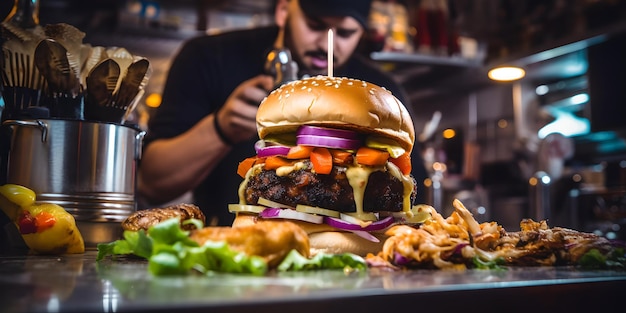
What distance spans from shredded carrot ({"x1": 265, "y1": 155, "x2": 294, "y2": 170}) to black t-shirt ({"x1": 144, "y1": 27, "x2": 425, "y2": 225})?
76.8 inches

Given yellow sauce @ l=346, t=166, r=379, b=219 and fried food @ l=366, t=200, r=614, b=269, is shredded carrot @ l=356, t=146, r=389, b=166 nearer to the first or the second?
yellow sauce @ l=346, t=166, r=379, b=219

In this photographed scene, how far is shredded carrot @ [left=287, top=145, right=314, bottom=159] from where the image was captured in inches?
69.0

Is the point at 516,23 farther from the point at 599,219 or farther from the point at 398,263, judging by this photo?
the point at 398,263

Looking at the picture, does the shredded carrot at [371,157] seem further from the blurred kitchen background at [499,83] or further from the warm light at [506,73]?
the warm light at [506,73]

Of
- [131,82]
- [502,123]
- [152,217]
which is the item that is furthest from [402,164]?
[502,123]

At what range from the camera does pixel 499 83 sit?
6020mm

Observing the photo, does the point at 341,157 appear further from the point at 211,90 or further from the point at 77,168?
the point at 211,90

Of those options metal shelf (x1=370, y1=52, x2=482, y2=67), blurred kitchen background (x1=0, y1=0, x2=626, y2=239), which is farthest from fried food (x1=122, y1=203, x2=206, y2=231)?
metal shelf (x1=370, y1=52, x2=482, y2=67)

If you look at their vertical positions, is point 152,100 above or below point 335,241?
above

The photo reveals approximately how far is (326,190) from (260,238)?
0.60 meters

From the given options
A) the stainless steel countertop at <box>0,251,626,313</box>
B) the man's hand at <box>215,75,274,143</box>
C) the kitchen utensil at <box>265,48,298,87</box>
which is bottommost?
the stainless steel countertop at <box>0,251,626,313</box>

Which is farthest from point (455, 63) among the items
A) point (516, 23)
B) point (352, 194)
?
point (352, 194)

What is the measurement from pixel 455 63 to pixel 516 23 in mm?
652

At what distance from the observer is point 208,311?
2.24 ft
